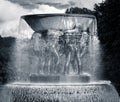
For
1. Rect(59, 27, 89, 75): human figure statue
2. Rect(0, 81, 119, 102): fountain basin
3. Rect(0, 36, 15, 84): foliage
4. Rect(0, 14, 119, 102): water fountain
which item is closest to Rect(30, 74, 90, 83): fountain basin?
Rect(0, 14, 119, 102): water fountain

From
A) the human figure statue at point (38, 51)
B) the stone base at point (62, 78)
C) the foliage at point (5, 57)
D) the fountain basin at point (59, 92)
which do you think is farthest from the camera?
the foliage at point (5, 57)

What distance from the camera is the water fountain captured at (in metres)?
16.2

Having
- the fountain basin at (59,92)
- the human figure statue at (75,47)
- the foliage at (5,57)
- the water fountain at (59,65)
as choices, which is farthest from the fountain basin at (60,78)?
the foliage at (5,57)

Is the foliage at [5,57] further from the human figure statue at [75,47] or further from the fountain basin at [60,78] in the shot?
the fountain basin at [60,78]

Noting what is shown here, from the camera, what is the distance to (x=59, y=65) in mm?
17875

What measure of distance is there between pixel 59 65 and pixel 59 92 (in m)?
2.06

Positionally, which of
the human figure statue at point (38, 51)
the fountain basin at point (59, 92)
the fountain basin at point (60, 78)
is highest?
the human figure statue at point (38, 51)

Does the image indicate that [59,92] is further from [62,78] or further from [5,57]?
[5,57]

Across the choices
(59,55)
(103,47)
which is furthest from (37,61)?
(103,47)

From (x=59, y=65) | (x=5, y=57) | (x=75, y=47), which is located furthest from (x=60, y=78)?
(x=5, y=57)

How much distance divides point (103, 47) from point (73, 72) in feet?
63.4

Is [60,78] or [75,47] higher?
[75,47]

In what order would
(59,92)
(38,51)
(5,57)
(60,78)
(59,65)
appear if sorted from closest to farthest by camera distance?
(59,92) < (60,78) < (59,65) < (38,51) < (5,57)

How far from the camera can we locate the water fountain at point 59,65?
16.2m
